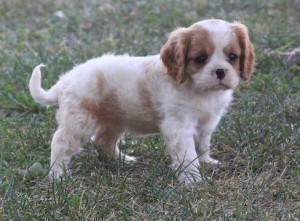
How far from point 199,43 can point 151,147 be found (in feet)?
3.76

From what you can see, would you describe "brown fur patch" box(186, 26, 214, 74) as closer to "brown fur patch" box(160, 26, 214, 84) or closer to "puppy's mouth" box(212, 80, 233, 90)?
"brown fur patch" box(160, 26, 214, 84)

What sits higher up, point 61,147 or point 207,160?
point 61,147

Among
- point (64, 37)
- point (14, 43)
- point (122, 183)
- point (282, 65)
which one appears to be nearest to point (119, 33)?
point (64, 37)

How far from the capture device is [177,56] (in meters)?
5.02

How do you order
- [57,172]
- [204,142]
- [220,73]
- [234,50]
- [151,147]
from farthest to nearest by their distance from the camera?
1. [151,147]
2. [204,142]
3. [57,172]
4. [234,50]
5. [220,73]

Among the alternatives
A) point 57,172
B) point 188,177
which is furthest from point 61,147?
point 188,177

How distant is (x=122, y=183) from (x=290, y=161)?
122 centimetres

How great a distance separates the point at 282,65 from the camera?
24.4 ft

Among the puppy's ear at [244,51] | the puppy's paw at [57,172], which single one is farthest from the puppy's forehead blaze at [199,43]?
the puppy's paw at [57,172]

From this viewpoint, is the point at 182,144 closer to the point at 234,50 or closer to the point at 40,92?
the point at 234,50

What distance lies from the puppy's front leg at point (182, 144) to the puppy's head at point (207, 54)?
285mm

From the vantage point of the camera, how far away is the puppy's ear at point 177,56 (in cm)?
499

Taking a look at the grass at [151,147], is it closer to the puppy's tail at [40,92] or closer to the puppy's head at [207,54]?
the puppy's tail at [40,92]

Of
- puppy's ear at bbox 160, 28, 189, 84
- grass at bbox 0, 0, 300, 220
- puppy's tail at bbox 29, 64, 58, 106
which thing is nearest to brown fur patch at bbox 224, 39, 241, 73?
puppy's ear at bbox 160, 28, 189, 84
